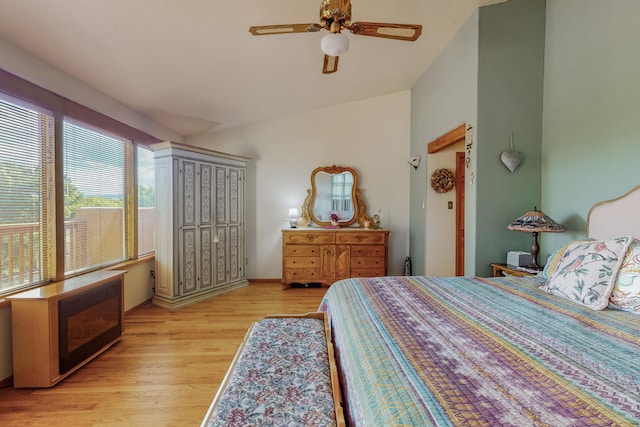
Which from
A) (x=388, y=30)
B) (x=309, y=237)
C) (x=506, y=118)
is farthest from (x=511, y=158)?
(x=309, y=237)

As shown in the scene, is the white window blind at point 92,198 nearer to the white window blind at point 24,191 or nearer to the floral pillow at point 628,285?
the white window blind at point 24,191

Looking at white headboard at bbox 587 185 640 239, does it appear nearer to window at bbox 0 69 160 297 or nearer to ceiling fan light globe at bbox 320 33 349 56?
ceiling fan light globe at bbox 320 33 349 56

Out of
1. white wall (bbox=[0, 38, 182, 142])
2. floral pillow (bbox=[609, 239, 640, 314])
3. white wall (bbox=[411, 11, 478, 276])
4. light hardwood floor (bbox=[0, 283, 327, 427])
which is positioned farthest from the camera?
white wall (bbox=[411, 11, 478, 276])

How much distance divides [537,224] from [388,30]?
181 cm

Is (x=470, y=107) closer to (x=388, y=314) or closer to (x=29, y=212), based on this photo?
(x=388, y=314)

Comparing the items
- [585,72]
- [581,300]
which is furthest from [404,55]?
[581,300]

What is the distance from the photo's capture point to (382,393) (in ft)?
2.52

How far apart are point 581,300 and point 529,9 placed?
256cm

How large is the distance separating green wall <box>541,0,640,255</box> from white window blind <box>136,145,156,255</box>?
14.0 feet

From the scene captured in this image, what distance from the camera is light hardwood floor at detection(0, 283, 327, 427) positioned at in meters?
1.66

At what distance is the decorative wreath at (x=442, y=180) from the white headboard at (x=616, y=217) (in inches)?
68.1

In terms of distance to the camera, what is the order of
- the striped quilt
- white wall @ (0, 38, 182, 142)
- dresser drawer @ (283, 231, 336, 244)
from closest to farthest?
the striped quilt < white wall @ (0, 38, 182, 142) < dresser drawer @ (283, 231, 336, 244)

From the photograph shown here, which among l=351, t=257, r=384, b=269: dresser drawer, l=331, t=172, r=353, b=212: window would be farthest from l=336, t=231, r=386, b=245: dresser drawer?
l=331, t=172, r=353, b=212: window

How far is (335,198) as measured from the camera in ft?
14.7
